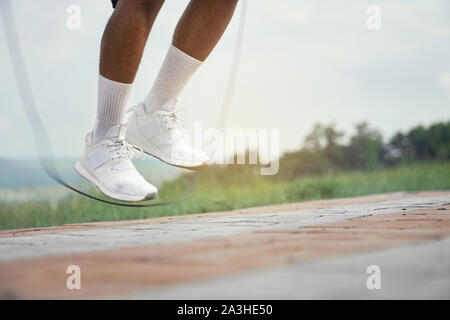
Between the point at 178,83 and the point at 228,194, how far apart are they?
9.10 ft

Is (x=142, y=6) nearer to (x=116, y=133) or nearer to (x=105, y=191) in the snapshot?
(x=116, y=133)

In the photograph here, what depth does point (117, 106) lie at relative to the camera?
82.7 inches

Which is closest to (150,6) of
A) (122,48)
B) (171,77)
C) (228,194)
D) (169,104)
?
(122,48)

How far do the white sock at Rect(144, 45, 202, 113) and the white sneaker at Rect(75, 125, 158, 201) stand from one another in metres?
0.20

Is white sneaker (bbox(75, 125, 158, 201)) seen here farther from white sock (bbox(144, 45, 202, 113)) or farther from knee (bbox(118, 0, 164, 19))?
knee (bbox(118, 0, 164, 19))

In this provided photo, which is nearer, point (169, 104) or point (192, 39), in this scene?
point (192, 39)

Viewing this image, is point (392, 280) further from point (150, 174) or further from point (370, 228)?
point (150, 174)

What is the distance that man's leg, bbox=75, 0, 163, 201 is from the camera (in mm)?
1959

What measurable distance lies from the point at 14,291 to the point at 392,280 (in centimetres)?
65

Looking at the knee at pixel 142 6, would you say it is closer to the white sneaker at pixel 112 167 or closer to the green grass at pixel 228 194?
the white sneaker at pixel 112 167

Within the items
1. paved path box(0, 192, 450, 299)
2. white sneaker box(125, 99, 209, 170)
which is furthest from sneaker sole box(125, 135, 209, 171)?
paved path box(0, 192, 450, 299)

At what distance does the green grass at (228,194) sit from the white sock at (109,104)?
1.29ft

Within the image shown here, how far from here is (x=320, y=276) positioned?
106 cm

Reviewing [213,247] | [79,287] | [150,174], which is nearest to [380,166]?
[150,174]
